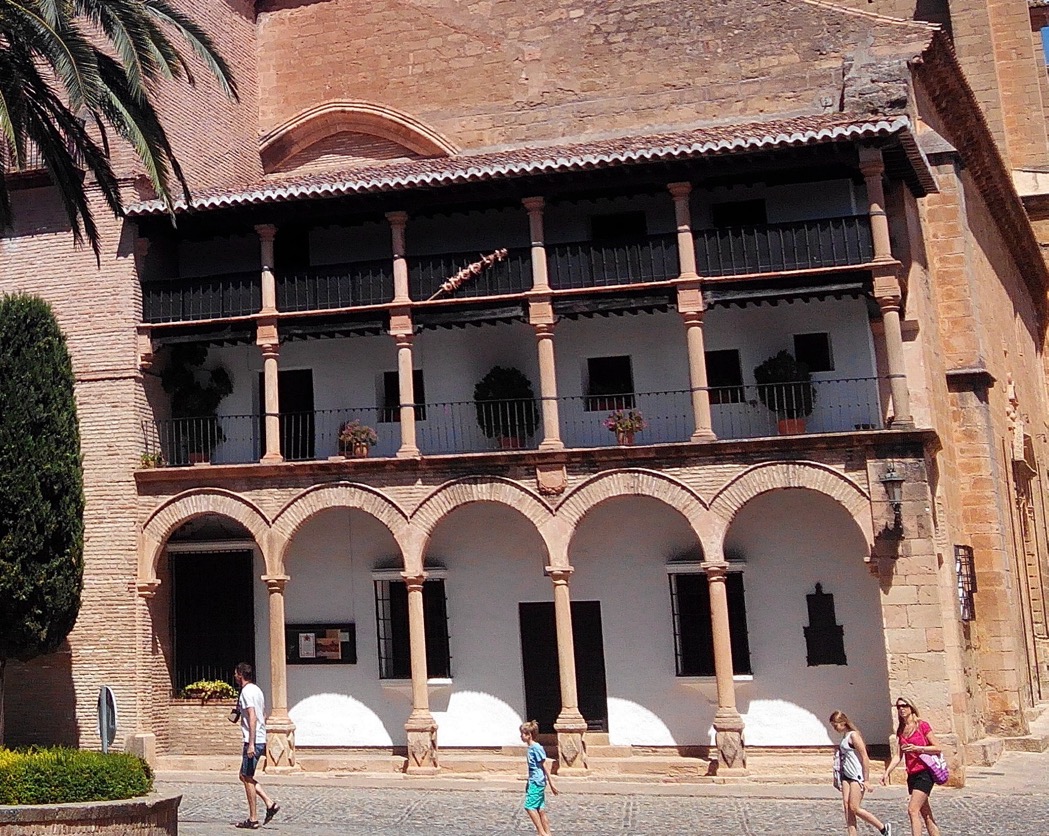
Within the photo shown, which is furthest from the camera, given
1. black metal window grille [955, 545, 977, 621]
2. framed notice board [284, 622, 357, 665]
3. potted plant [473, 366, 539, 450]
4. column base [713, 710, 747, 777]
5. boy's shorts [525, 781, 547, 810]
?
framed notice board [284, 622, 357, 665]

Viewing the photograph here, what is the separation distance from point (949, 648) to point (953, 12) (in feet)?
61.2

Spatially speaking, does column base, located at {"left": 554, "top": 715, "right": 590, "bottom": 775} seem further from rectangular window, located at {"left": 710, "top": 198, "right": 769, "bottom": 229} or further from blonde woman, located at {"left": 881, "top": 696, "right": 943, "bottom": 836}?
rectangular window, located at {"left": 710, "top": 198, "right": 769, "bottom": 229}

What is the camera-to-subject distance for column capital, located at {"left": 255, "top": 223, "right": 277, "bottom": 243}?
21.7 metres

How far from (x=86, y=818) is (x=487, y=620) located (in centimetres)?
977

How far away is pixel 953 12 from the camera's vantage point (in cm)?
3203

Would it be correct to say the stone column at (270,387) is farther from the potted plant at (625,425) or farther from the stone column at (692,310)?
the stone column at (692,310)

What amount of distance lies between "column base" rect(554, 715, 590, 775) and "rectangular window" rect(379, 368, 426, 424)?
226 inches

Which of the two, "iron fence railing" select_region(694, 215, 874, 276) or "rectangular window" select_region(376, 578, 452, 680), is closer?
"iron fence railing" select_region(694, 215, 874, 276)

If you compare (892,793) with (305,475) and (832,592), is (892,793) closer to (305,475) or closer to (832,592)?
(832,592)

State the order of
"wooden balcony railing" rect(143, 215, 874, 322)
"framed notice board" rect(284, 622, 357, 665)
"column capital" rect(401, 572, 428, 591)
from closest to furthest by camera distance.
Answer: "wooden balcony railing" rect(143, 215, 874, 322) → "column capital" rect(401, 572, 428, 591) → "framed notice board" rect(284, 622, 357, 665)

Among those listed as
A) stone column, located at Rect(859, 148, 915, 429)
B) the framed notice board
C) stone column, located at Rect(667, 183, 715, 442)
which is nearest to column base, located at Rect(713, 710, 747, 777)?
stone column, located at Rect(667, 183, 715, 442)

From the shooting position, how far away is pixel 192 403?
73.8 ft

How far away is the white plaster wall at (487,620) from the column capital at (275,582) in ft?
8.80

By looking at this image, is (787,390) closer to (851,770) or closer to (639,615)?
(639,615)
